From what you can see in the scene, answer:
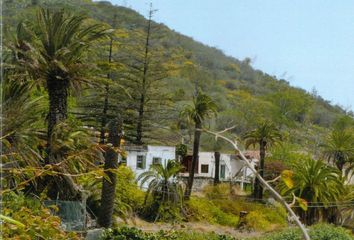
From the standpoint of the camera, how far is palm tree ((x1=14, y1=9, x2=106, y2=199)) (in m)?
16.3

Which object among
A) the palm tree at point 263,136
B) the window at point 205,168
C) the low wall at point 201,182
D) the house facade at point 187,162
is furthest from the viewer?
the window at point 205,168

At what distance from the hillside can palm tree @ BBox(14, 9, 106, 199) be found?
27.7 feet

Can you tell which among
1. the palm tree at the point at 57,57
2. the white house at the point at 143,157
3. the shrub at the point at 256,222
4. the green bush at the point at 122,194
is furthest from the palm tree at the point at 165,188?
the palm tree at the point at 57,57

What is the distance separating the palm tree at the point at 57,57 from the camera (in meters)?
16.3

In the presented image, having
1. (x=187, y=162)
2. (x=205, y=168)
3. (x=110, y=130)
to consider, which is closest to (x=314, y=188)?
(x=110, y=130)

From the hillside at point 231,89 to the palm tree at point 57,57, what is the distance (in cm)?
843

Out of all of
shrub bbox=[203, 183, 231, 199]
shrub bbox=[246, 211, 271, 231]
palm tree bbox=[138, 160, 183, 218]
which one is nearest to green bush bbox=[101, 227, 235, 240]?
palm tree bbox=[138, 160, 183, 218]

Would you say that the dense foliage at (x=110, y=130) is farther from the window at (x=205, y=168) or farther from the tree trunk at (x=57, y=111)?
the window at (x=205, y=168)

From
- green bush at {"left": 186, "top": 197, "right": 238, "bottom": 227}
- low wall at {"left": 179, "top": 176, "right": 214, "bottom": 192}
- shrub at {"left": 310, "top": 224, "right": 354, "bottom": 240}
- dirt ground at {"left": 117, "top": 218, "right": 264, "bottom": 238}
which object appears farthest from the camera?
low wall at {"left": 179, "top": 176, "right": 214, "bottom": 192}

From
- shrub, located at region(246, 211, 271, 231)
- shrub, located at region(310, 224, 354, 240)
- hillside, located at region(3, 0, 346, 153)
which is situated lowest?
shrub, located at region(246, 211, 271, 231)

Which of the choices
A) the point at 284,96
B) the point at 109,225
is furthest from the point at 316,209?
the point at 284,96

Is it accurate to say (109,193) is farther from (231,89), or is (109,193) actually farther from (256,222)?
(231,89)

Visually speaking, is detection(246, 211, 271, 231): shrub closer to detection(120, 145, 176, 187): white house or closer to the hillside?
the hillside

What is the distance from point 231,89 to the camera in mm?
90188
